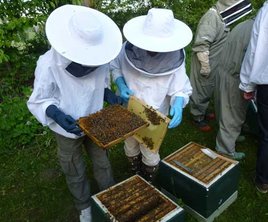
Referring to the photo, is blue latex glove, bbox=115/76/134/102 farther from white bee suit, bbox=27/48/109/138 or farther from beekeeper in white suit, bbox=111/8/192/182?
white bee suit, bbox=27/48/109/138

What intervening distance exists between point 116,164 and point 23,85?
2380mm

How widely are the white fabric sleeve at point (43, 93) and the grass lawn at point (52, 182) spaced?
1095mm

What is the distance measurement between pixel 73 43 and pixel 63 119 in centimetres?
46

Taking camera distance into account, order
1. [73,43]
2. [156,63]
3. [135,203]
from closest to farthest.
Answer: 1. [73,43]
2. [135,203]
3. [156,63]

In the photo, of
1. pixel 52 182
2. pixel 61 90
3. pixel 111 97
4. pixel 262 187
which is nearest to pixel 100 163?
pixel 111 97

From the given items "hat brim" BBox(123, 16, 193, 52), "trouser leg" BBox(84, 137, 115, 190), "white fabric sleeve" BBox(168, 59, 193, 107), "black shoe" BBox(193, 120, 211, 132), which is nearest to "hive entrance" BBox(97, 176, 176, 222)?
"trouser leg" BBox(84, 137, 115, 190)

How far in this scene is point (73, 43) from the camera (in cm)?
188

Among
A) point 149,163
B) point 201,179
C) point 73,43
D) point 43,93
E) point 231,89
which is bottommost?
point 149,163

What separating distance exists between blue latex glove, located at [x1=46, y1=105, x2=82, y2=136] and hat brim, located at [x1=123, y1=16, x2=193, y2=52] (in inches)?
A: 26.4

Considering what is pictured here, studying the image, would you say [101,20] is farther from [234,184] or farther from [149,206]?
[234,184]

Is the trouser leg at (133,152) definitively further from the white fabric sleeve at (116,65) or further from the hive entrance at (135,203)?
the white fabric sleeve at (116,65)

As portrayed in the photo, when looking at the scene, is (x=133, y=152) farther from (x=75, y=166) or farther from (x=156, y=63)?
(x=156, y=63)

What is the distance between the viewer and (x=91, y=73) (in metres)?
2.06

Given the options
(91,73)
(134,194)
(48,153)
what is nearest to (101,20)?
(91,73)
